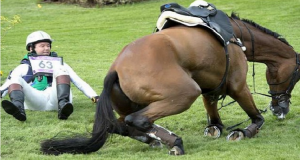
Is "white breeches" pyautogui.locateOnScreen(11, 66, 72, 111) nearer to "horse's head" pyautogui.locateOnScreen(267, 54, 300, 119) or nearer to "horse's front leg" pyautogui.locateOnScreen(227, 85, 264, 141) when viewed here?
"horse's front leg" pyautogui.locateOnScreen(227, 85, 264, 141)

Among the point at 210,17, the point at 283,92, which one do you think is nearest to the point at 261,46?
the point at 283,92

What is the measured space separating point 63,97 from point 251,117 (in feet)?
8.55

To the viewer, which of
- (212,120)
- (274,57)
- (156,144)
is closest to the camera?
(156,144)

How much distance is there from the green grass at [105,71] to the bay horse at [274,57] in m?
0.38

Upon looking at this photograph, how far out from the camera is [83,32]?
21.3 m

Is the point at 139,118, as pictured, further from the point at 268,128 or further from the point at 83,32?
the point at 83,32

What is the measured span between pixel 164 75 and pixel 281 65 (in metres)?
2.54

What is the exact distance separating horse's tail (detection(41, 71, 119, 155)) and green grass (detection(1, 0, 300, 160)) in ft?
0.42

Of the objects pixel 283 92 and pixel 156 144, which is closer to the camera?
pixel 156 144

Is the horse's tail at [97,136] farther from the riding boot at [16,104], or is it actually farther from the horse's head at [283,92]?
the horse's head at [283,92]

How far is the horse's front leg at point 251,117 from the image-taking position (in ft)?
20.4

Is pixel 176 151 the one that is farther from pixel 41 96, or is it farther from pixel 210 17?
pixel 41 96

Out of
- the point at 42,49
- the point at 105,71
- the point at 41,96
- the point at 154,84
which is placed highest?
the point at 154,84

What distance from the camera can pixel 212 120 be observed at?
6.85m
